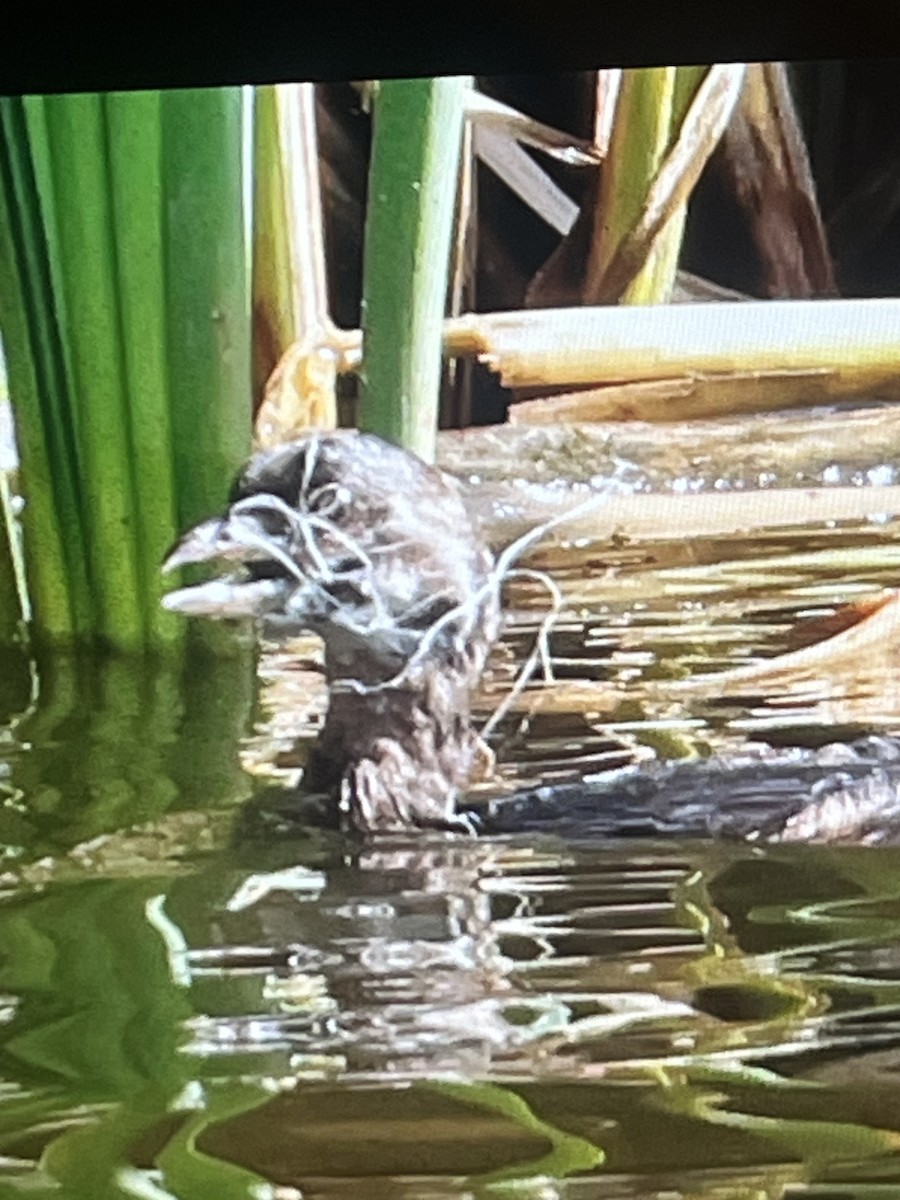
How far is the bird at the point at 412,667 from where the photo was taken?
4.09 ft

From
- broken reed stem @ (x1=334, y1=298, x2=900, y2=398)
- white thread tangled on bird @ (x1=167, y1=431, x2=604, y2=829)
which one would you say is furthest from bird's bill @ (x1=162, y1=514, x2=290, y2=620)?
broken reed stem @ (x1=334, y1=298, x2=900, y2=398)

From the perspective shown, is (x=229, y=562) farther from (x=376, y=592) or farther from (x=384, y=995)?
(x=384, y=995)

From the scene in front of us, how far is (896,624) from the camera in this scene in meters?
1.26

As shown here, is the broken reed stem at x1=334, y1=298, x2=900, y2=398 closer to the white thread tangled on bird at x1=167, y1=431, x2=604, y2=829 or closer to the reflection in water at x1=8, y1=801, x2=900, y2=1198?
the white thread tangled on bird at x1=167, y1=431, x2=604, y2=829

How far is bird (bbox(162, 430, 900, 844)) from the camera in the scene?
125 centimetres

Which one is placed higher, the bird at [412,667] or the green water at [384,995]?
the bird at [412,667]

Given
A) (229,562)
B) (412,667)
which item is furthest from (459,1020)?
(229,562)

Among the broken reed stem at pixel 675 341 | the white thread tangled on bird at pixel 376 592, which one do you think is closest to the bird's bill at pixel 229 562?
the white thread tangled on bird at pixel 376 592

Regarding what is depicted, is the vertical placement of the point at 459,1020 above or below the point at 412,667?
below

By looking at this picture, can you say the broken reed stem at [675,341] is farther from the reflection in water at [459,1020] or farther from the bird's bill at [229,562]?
the reflection in water at [459,1020]

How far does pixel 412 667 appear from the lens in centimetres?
125

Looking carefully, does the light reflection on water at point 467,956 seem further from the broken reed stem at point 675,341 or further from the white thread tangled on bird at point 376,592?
the broken reed stem at point 675,341

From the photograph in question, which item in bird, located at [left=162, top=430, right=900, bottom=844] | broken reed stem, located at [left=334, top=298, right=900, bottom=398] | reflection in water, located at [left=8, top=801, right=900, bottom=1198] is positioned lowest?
reflection in water, located at [left=8, top=801, right=900, bottom=1198]

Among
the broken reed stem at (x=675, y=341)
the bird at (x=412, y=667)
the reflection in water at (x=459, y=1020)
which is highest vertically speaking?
the broken reed stem at (x=675, y=341)
